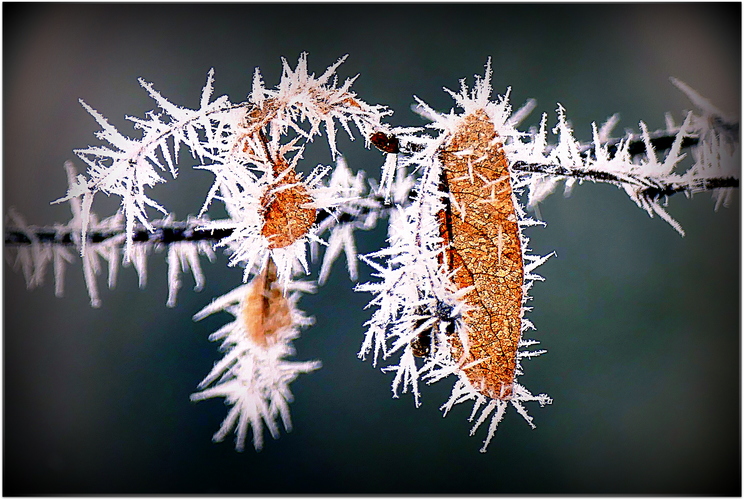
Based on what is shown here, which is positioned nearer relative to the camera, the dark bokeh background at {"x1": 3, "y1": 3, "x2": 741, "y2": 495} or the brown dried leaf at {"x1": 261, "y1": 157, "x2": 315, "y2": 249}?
the brown dried leaf at {"x1": 261, "y1": 157, "x2": 315, "y2": 249}

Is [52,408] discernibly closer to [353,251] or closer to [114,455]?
[114,455]

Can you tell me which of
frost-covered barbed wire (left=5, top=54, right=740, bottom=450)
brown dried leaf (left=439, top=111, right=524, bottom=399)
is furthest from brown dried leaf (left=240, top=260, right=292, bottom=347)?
brown dried leaf (left=439, top=111, right=524, bottom=399)

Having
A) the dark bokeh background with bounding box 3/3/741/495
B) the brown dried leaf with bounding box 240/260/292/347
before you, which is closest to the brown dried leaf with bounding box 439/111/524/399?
the dark bokeh background with bounding box 3/3/741/495

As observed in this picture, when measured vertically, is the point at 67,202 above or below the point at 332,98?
below

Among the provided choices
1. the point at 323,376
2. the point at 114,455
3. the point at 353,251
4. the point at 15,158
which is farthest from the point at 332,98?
the point at 114,455

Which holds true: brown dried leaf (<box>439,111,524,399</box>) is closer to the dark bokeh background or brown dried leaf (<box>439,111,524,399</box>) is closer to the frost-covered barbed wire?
the frost-covered barbed wire

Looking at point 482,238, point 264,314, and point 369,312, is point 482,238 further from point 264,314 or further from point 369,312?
point 264,314

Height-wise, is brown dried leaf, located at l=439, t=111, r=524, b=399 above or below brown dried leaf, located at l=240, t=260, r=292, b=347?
above
